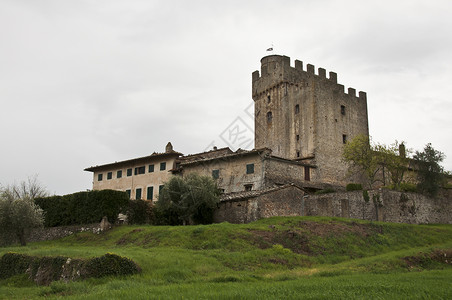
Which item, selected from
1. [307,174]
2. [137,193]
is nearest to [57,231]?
[137,193]

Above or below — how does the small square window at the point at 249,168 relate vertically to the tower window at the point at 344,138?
below

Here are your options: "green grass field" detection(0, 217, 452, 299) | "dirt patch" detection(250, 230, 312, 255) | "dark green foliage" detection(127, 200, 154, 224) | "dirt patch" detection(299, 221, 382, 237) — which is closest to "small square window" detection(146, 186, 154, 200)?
"dark green foliage" detection(127, 200, 154, 224)

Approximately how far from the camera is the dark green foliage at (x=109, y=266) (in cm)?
1794

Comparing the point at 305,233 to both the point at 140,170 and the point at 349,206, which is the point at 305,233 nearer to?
the point at 349,206

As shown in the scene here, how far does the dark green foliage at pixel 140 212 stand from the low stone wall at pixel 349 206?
20.7ft

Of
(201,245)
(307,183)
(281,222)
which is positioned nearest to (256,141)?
(307,183)

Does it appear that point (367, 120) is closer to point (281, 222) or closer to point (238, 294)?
point (281, 222)

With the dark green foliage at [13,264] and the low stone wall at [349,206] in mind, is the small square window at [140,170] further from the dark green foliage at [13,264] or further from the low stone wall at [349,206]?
the dark green foliage at [13,264]

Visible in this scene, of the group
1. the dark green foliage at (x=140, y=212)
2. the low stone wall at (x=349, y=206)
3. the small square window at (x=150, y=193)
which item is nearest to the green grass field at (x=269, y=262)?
the dark green foliage at (x=140, y=212)

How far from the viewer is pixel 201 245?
25250 mm

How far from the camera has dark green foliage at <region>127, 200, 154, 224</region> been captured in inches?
1444

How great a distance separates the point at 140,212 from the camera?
122ft

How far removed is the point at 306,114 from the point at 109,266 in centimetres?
3722

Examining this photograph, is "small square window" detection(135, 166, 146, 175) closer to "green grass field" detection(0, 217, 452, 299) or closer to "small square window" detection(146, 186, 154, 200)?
"small square window" detection(146, 186, 154, 200)
